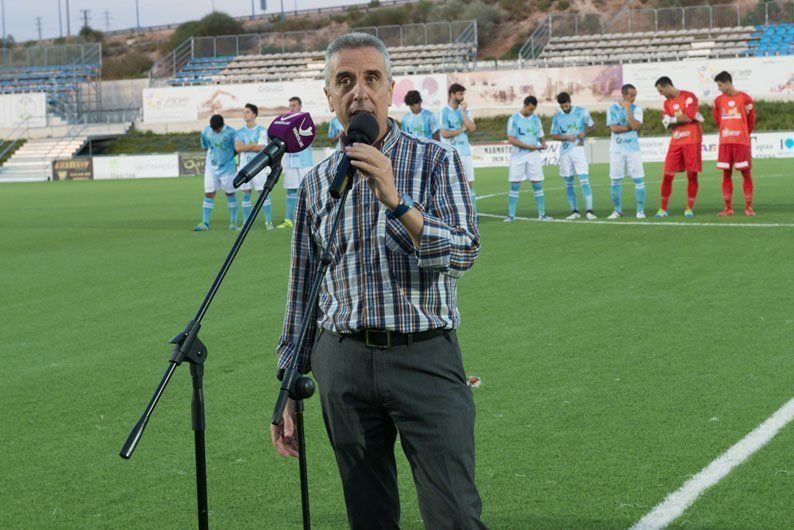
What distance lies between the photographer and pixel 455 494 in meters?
3.10

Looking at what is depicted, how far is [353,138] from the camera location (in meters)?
2.84

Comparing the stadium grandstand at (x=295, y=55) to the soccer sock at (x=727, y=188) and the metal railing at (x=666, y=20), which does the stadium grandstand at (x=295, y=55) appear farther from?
the soccer sock at (x=727, y=188)

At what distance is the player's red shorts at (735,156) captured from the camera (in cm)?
1688

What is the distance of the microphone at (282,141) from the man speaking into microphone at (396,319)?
106mm

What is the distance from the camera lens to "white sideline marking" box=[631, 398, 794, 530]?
4570 millimetres

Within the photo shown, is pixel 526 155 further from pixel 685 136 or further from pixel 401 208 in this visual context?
pixel 401 208

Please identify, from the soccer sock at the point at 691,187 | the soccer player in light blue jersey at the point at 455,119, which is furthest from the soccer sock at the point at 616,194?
the soccer player in light blue jersey at the point at 455,119

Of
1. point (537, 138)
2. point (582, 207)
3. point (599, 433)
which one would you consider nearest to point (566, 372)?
point (599, 433)

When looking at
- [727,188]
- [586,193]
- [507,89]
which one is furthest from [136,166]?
[727,188]

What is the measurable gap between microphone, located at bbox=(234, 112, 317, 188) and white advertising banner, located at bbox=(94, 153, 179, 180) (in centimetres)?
A: 4201

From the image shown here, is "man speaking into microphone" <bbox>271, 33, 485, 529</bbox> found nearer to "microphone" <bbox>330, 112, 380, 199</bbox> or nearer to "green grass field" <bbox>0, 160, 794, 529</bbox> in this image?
"microphone" <bbox>330, 112, 380, 199</bbox>

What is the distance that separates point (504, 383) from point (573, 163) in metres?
11.6

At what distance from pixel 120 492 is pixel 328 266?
250cm

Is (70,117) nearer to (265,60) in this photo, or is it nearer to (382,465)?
(265,60)
